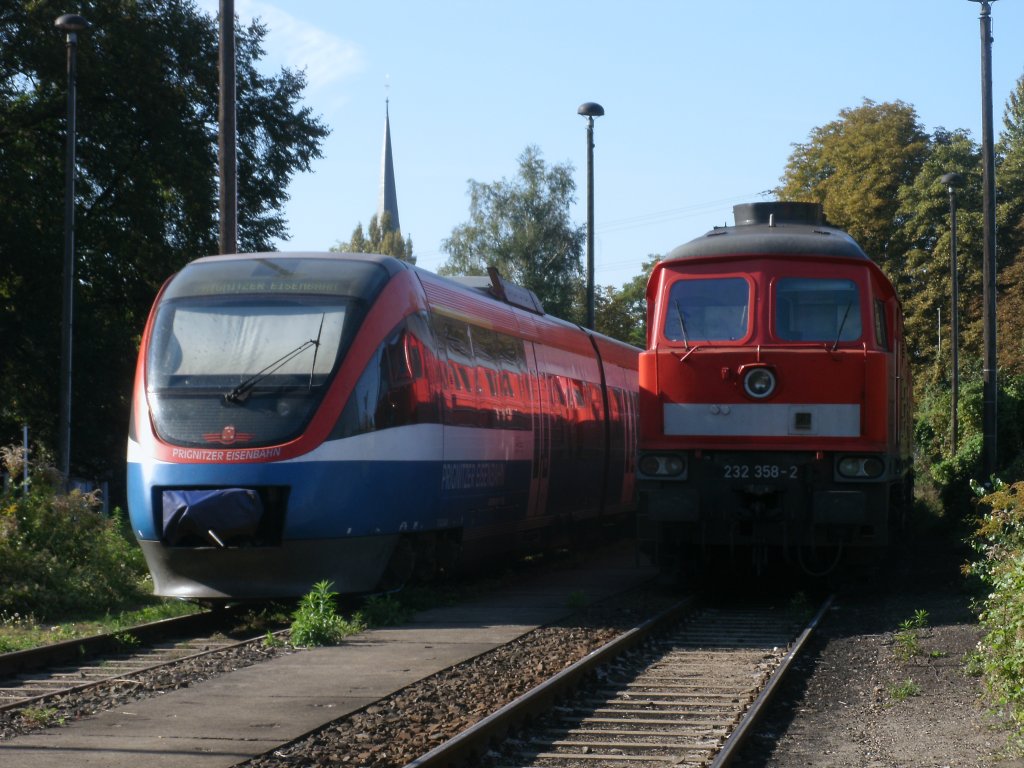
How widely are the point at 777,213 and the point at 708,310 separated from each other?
2875mm

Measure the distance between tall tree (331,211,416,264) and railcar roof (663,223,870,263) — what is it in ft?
307

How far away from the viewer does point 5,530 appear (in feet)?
48.4

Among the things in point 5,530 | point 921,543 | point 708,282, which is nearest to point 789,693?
point 708,282

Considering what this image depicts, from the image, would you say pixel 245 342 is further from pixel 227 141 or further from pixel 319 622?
pixel 227 141

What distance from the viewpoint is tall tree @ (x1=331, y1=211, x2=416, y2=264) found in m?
110

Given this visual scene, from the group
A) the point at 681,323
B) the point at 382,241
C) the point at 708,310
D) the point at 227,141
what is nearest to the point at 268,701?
the point at 681,323

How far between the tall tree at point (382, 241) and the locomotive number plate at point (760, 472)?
94.6m

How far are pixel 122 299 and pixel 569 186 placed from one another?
41281 mm

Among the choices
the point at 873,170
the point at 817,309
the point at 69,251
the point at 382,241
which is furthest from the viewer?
the point at 382,241

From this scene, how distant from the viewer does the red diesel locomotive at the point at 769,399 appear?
561 inches

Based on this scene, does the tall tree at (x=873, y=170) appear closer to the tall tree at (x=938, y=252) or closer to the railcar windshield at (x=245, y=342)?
the tall tree at (x=938, y=252)

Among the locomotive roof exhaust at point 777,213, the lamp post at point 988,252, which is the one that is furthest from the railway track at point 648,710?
the lamp post at point 988,252

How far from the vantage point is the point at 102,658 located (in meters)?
11.4

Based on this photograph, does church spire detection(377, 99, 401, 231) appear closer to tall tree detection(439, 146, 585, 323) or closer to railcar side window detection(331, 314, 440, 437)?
tall tree detection(439, 146, 585, 323)
